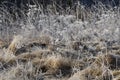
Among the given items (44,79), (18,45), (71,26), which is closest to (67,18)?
(71,26)

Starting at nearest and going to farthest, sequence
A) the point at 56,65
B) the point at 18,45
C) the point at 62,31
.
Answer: the point at 56,65
the point at 18,45
the point at 62,31

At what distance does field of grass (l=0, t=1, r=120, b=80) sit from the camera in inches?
205

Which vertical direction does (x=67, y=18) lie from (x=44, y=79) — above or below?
above

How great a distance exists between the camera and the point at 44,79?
5.13 m

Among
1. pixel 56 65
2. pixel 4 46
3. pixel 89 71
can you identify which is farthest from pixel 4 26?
pixel 89 71

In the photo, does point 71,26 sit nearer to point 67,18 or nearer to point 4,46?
point 67,18

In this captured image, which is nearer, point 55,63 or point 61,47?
point 55,63

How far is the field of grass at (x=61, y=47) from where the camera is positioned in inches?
205

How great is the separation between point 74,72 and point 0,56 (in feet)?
3.77

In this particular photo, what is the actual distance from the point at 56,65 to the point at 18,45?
101 centimetres

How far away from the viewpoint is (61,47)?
6215 millimetres

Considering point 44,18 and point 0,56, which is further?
point 44,18

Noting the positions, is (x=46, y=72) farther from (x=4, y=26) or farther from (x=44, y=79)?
(x=4, y=26)

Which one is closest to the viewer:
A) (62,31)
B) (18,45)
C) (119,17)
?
(18,45)
